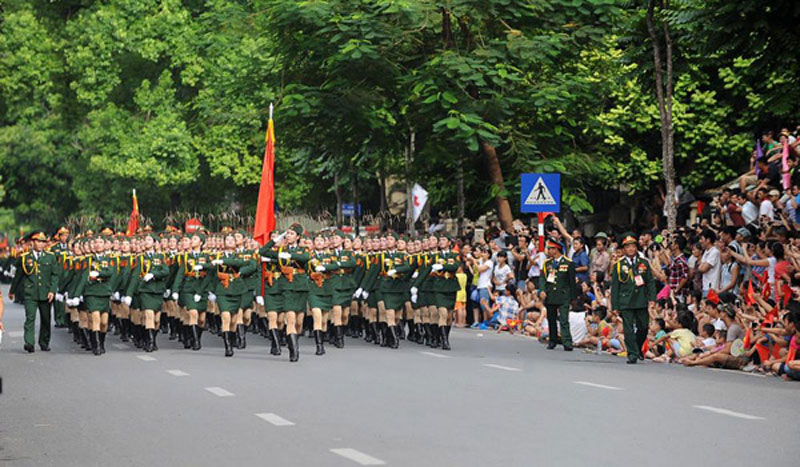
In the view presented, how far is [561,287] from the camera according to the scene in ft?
70.9

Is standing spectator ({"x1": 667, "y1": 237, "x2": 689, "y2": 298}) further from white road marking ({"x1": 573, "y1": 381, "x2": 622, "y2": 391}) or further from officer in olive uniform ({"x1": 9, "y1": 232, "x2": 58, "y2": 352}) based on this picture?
officer in olive uniform ({"x1": 9, "y1": 232, "x2": 58, "y2": 352})

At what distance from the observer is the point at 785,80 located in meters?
17.0

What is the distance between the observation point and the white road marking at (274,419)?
39.5 feet

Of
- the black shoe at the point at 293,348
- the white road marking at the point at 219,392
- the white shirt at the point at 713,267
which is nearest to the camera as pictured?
the white road marking at the point at 219,392

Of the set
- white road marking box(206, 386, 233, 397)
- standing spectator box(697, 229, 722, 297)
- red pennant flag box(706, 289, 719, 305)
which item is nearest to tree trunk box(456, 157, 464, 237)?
standing spectator box(697, 229, 722, 297)

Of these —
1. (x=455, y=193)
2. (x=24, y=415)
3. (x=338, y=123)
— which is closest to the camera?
(x=24, y=415)

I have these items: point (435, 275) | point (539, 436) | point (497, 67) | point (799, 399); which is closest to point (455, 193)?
point (497, 67)

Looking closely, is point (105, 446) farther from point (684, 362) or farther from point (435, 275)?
point (435, 275)

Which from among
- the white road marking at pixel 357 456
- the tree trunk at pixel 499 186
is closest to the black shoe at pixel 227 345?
the white road marking at pixel 357 456

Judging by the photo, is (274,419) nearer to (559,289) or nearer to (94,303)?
(94,303)

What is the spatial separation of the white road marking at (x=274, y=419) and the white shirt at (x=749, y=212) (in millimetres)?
11609

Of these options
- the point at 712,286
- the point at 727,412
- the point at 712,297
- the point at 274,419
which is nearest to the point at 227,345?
the point at 712,297

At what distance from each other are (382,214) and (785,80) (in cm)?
3133

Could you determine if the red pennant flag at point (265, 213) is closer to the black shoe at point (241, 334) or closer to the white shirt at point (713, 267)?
the black shoe at point (241, 334)
